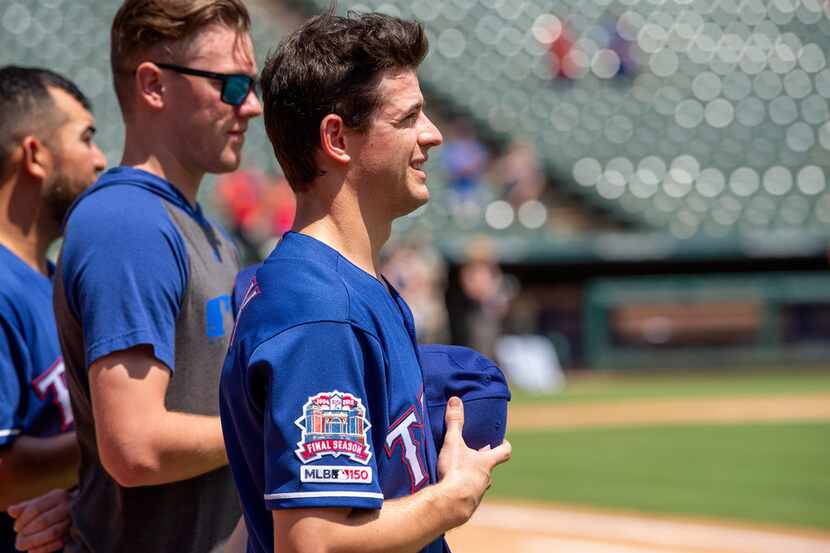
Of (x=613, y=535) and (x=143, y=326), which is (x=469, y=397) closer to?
(x=143, y=326)

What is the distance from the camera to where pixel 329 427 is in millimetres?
1591

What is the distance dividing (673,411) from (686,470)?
11.7 feet

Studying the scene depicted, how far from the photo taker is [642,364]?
16594 millimetres

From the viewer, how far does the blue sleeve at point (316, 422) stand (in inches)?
62.6

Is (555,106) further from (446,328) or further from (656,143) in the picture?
(446,328)

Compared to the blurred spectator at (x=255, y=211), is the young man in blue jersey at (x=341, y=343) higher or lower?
higher

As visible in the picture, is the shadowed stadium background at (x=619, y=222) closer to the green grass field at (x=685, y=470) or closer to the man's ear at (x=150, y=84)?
the green grass field at (x=685, y=470)

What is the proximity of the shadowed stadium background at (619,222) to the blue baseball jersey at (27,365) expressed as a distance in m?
5.11

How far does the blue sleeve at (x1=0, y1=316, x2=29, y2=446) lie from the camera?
2.49m

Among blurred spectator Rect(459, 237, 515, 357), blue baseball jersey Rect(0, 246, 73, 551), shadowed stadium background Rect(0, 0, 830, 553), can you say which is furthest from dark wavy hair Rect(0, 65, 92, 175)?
blurred spectator Rect(459, 237, 515, 357)

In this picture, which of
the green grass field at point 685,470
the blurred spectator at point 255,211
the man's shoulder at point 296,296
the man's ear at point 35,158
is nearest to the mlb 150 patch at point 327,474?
the man's shoulder at point 296,296

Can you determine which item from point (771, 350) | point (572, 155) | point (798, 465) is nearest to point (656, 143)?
point (572, 155)

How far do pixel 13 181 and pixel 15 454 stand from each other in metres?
0.67

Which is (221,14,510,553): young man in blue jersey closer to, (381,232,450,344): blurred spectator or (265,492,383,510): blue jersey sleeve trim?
(265,492,383,510): blue jersey sleeve trim
